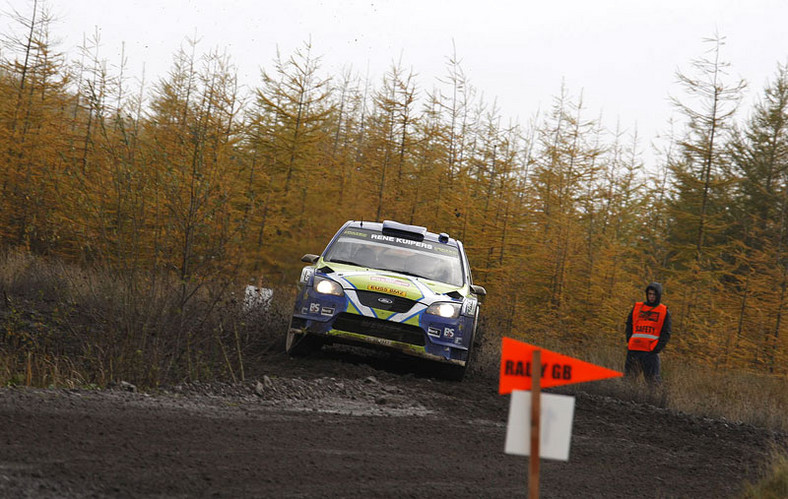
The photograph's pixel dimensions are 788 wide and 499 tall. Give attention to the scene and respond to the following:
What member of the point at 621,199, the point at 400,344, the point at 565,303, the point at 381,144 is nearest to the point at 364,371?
the point at 400,344

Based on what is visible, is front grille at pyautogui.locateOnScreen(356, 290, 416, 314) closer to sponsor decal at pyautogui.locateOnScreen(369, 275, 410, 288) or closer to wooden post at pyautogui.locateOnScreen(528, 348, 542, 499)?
sponsor decal at pyautogui.locateOnScreen(369, 275, 410, 288)

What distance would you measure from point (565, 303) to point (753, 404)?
13281mm

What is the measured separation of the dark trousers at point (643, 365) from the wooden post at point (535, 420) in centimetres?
916

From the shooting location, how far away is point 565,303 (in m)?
25.5

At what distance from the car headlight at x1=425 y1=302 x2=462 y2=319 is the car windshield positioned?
2.71 feet

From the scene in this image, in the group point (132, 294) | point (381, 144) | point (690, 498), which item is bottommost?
point (690, 498)

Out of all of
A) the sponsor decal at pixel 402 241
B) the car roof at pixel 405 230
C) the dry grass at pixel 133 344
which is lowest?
the dry grass at pixel 133 344

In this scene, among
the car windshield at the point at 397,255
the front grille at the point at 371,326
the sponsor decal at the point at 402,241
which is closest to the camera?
the front grille at the point at 371,326

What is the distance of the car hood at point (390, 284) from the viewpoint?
33.5ft

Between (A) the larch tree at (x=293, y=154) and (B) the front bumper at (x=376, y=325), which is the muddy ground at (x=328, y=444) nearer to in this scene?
(B) the front bumper at (x=376, y=325)

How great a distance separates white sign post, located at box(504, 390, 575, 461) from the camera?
4191mm

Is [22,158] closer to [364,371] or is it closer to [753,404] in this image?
[364,371]

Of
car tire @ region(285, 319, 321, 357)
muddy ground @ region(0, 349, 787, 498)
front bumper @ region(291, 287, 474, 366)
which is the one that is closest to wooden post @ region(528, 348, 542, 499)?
muddy ground @ region(0, 349, 787, 498)

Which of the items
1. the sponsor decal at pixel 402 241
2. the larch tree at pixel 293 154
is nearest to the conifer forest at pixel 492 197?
the larch tree at pixel 293 154
